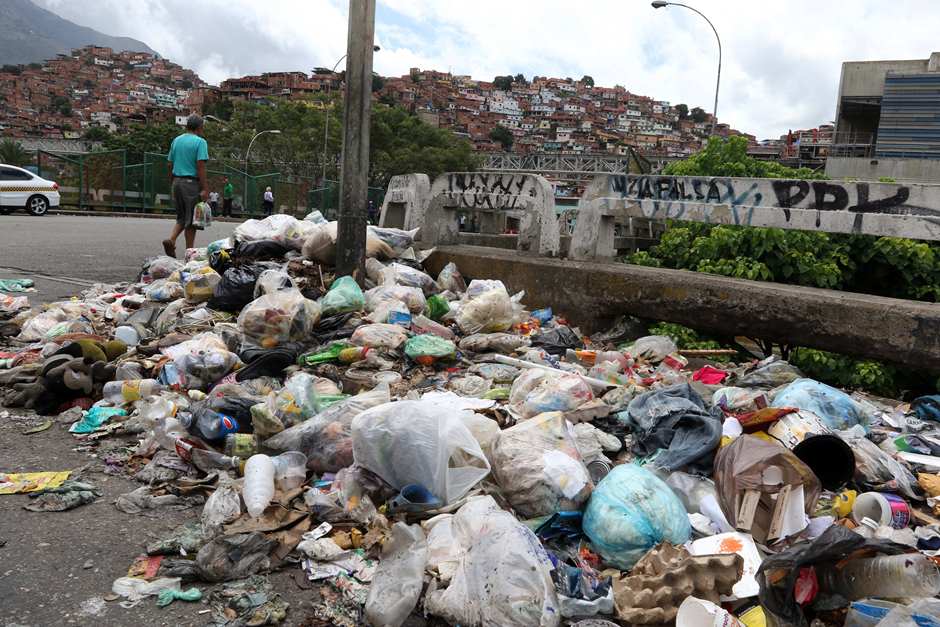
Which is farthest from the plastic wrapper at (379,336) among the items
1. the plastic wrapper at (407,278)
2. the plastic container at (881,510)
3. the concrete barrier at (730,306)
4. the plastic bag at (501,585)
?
the plastic container at (881,510)

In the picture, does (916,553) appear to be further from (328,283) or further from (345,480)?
(328,283)

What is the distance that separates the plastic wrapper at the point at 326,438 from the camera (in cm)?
274

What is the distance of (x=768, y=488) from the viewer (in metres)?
2.35

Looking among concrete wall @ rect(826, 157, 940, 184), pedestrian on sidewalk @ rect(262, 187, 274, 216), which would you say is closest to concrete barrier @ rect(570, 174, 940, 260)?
pedestrian on sidewalk @ rect(262, 187, 274, 216)

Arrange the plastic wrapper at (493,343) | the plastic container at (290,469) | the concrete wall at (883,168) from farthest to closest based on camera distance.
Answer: the concrete wall at (883,168) → the plastic wrapper at (493,343) → the plastic container at (290,469)

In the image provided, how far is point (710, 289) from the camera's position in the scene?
4262 millimetres

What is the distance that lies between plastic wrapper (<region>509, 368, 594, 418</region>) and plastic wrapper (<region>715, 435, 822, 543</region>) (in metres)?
0.88

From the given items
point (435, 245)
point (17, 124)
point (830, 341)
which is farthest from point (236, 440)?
point (17, 124)

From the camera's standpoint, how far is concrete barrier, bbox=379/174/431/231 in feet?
21.2

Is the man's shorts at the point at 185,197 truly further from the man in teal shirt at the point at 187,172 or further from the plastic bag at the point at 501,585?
the plastic bag at the point at 501,585

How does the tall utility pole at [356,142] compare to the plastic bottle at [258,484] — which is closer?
the plastic bottle at [258,484]

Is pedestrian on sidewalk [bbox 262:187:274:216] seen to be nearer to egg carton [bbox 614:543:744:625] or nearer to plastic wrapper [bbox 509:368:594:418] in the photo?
plastic wrapper [bbox 509:368:594:418]

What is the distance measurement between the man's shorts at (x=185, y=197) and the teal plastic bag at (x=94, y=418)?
405 cm

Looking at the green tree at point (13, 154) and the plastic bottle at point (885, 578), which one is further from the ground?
the green tree at point (13, 154)
